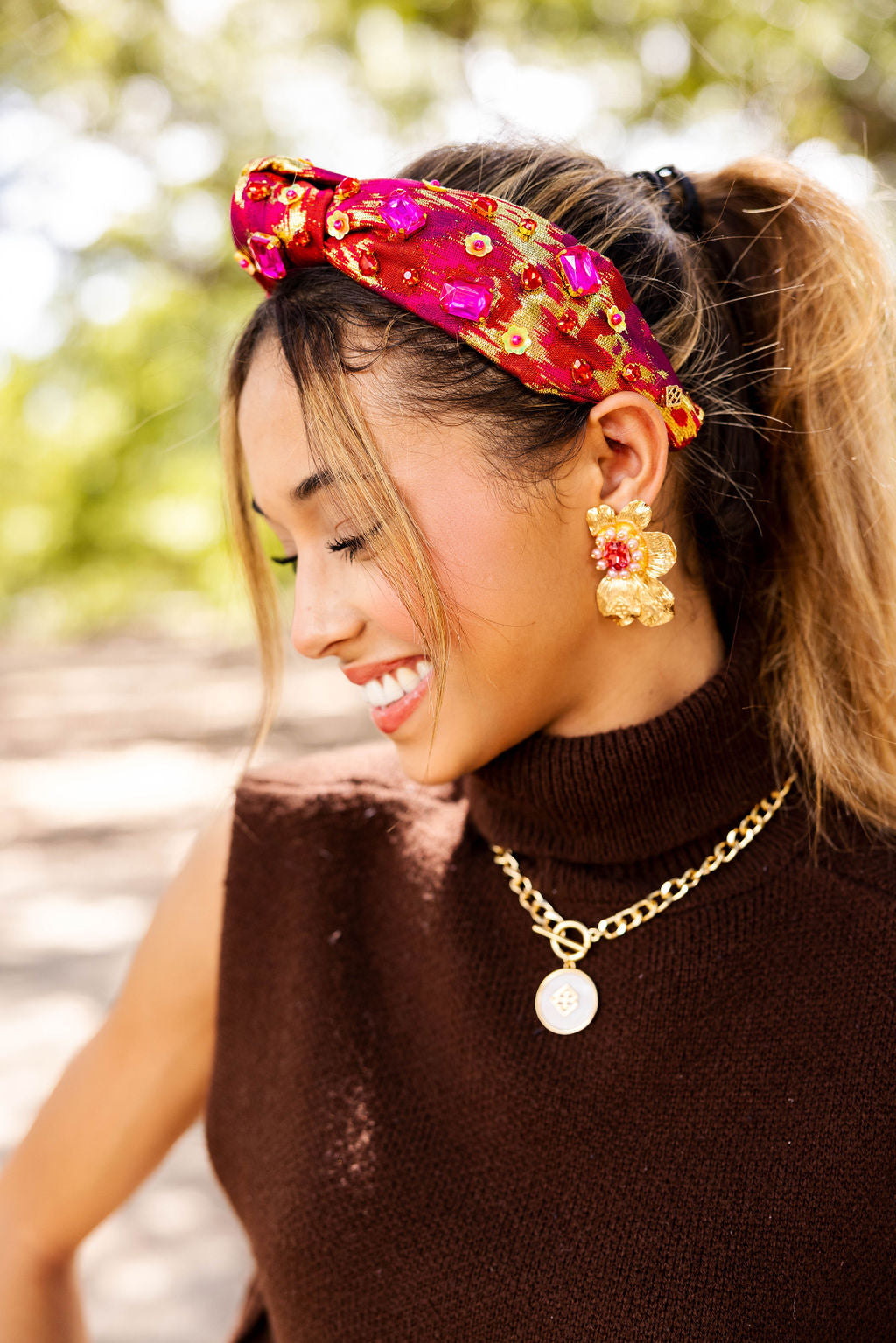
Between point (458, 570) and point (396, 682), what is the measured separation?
17 centimetres

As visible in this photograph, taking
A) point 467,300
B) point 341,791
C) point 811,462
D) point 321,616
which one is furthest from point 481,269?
point 341,791

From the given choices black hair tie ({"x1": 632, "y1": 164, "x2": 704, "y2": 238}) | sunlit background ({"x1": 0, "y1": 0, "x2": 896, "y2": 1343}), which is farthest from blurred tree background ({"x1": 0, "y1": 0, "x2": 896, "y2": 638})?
black hair tie ({"x1": 632, "y1": 164, "x2": 704, "y2": 238})

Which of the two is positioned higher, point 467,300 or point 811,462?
point 467,300

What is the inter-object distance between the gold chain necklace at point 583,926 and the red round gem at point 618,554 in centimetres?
37

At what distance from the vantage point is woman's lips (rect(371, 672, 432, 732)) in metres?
1.35

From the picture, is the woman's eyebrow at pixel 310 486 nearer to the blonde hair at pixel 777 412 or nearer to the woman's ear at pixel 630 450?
the blonde hair at pixel 777 412

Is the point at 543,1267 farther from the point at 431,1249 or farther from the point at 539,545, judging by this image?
the point at 539,545

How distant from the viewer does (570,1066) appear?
4.57 ft

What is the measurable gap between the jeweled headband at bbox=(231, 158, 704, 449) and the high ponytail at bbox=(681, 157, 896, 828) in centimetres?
22

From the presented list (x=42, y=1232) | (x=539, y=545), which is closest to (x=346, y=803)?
(x=539, y=545)

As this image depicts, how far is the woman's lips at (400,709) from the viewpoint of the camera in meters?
1.35

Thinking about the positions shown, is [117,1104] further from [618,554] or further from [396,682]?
[618,554]

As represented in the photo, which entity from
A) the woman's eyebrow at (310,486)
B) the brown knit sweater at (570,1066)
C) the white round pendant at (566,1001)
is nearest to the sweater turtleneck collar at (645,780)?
the brown knit sweater at (570,1066)

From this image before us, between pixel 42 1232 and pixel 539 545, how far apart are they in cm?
121
